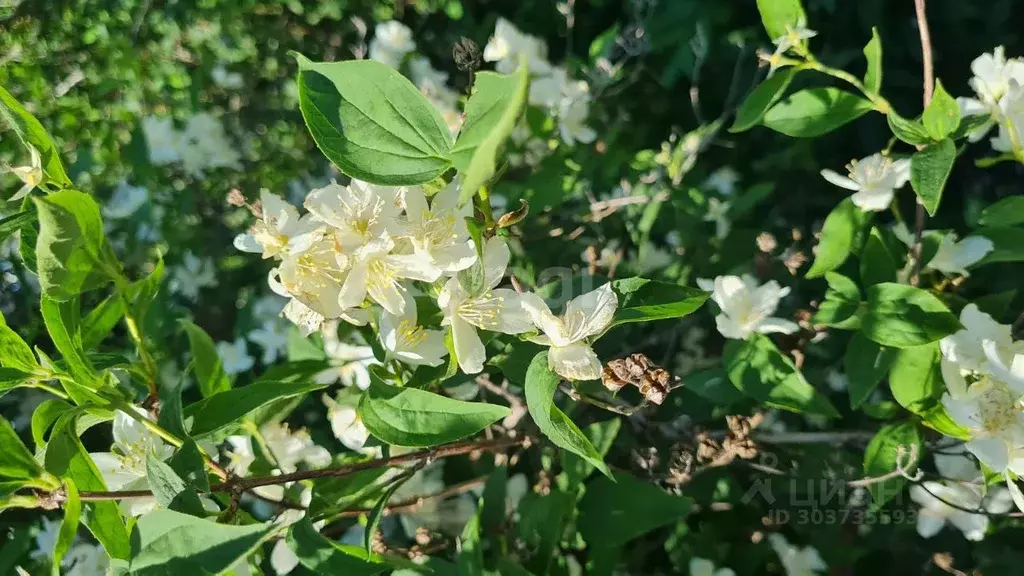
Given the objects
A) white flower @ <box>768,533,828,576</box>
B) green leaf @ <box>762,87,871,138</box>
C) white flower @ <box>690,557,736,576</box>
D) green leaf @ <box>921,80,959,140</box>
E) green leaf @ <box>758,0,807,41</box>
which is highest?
green leaf @ <box>758,0,807,41</box>

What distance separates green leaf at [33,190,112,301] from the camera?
591 millimetres

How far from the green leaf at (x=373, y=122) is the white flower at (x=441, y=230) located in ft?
0.16

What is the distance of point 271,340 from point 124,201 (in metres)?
0.58

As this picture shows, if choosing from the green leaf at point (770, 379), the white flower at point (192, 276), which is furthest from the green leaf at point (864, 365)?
the white flower at point (192, 276)

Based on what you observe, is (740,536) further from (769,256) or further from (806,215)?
(806,215)

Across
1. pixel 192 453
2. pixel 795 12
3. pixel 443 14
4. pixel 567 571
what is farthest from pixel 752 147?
pixel 192 453

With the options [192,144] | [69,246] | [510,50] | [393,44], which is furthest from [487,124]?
[192,144]

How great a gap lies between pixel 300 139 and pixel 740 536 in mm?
1519

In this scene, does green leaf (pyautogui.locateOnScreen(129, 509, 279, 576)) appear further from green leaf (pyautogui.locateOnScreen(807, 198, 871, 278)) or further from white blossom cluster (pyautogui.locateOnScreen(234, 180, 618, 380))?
green leaf (pyautogui.locateOnScreen(807, 198, 871, 278))

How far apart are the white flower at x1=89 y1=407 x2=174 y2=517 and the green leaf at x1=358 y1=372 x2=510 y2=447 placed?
28cm

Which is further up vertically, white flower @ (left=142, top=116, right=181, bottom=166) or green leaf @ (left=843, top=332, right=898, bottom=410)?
green leaf @ (left=843, top=332, right=898, bottom=410)

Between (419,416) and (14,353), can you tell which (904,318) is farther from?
(14,353)

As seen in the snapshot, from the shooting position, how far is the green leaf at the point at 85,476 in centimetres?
70

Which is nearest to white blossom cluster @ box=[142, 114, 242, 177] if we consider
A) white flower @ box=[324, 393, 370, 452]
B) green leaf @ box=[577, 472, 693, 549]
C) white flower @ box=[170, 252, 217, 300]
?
white flower @ box=[170, 252, 217, 300]
